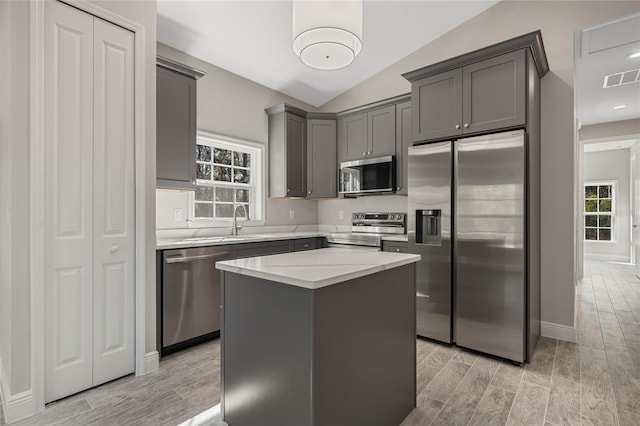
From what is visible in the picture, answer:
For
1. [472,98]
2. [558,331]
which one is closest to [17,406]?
[472,98]

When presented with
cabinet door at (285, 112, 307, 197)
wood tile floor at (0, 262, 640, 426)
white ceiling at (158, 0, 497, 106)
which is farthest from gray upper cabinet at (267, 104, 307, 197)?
wood tile floor at (0, 262, 640, 426)

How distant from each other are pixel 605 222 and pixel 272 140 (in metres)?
8.59

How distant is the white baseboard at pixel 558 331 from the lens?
2992 mm

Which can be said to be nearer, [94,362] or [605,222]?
[94,362]

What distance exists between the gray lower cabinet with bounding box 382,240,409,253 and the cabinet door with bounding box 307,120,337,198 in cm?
122

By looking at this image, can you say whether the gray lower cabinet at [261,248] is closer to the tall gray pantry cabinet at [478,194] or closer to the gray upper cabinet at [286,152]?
the gray upper cabinet at [286,152]

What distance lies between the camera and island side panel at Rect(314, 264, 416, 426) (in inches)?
54.1

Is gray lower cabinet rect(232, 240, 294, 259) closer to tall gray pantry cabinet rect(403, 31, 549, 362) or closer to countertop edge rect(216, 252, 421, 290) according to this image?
tall gray pantry cabinet rect(403, 31, 549, 362)

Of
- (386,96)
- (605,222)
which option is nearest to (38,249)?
(386,96)

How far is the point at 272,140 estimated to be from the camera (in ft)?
14.4

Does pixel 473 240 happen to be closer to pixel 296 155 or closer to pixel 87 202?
pixel 296 155

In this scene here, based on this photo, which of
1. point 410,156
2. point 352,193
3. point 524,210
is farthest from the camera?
point 352,193

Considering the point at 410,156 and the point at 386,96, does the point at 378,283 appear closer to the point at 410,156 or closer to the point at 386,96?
the point at 410,156

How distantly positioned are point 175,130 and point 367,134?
2279 millimetres
